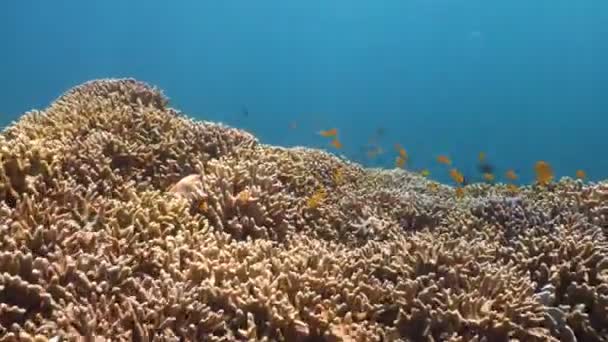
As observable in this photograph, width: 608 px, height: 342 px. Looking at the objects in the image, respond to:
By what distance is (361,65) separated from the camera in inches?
4921

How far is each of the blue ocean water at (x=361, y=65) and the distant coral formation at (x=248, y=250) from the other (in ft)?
225

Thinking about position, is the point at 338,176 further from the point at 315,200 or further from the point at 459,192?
the point at 459,192

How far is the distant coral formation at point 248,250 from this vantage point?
3330mm

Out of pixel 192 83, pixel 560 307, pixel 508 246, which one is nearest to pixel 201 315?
pixel 560 307

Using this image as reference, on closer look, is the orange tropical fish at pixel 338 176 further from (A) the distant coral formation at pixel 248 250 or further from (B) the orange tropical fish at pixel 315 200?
(B) the orange tropical fish at pixel 315 200

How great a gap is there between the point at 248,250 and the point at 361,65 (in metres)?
124

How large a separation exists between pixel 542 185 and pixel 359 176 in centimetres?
230

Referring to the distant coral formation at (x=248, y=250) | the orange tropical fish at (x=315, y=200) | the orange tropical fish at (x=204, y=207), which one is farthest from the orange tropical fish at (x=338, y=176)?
the orange tropical fish at (x=204, y=207)

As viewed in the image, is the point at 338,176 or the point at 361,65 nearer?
the point at 338,176

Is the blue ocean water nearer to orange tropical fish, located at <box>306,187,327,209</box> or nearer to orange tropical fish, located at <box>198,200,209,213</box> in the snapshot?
orange tropical fish, located at <box>306,187,327,209</box>

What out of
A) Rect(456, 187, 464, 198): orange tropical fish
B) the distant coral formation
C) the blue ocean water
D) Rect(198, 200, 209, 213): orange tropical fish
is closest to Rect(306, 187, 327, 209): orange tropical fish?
the distant coral formation

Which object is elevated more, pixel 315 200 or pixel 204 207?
pixel 315 200

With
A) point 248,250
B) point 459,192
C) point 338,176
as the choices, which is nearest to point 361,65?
point 459,192

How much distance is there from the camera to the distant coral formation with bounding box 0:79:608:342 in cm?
333
